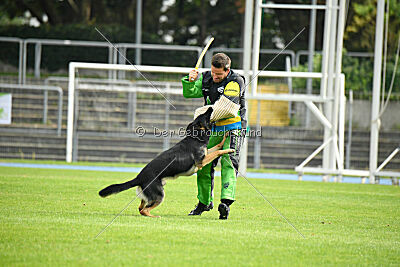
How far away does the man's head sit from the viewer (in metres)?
8.01

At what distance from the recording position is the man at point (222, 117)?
801 centimetres

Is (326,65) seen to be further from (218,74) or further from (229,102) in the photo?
(229,102)

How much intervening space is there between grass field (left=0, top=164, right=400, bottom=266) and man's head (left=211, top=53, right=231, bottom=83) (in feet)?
5.73

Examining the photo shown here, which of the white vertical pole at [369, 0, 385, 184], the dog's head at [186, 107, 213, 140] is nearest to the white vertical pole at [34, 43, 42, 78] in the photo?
the white vertical pole at [369, 0, 385, 184]

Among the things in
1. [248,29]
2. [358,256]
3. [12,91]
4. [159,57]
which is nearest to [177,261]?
[358,256]

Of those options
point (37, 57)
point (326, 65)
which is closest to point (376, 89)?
point (326, 65)

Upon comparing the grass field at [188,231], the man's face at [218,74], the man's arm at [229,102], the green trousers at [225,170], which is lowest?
the grass field at [188,231]

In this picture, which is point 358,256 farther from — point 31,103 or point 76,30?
point 76,30

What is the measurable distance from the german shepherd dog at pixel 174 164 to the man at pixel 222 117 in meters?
0.24

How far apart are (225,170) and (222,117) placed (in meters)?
0.69

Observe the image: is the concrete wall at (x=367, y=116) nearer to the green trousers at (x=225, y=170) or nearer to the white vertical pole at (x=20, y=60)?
the white vertical pole at (x=20, y=60)

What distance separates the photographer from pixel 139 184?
24.8 feet

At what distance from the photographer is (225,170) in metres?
8.17

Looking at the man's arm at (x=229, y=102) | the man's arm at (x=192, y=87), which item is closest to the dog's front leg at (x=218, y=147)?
the man's arm at (x=229, y=102)
